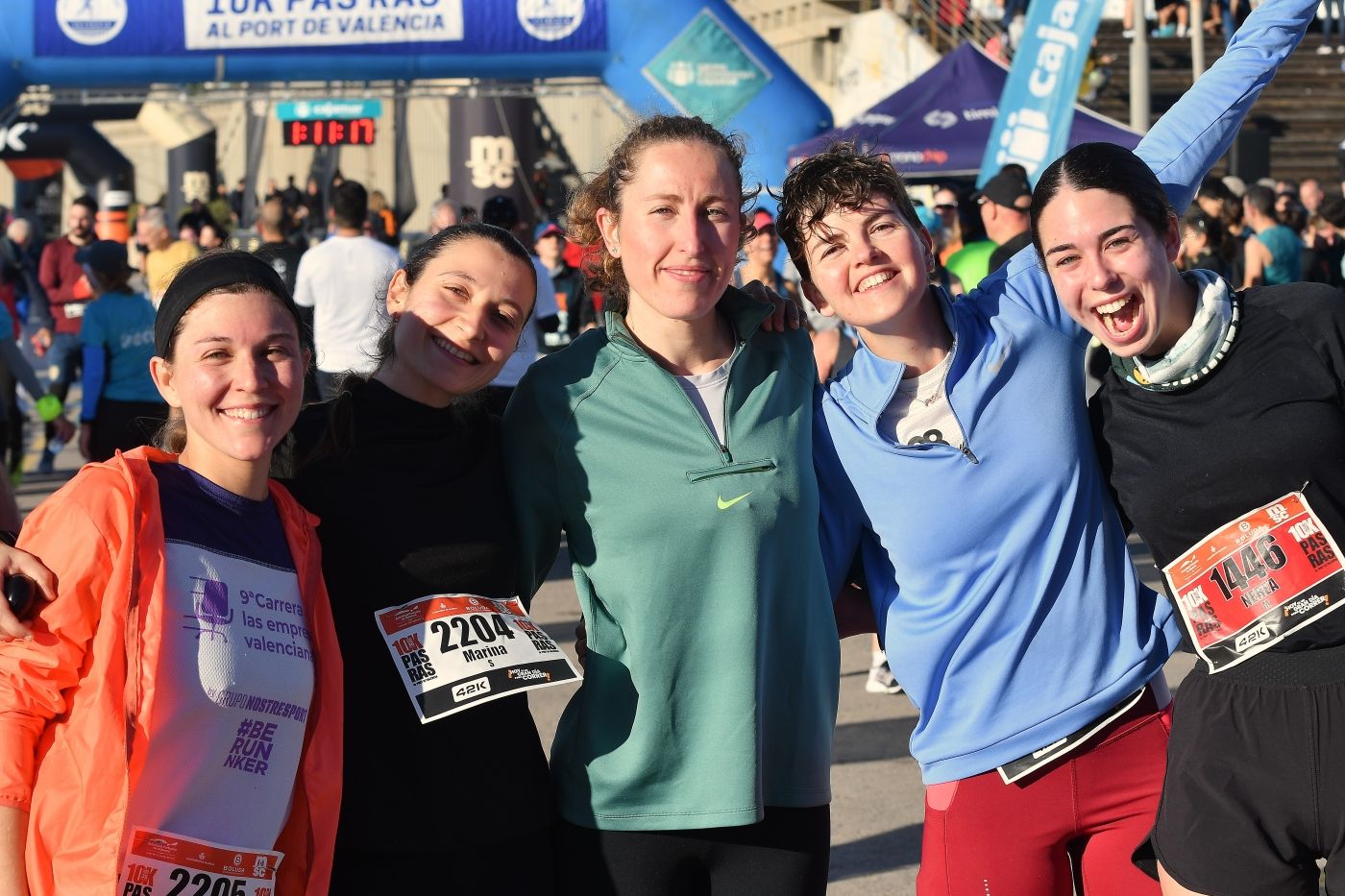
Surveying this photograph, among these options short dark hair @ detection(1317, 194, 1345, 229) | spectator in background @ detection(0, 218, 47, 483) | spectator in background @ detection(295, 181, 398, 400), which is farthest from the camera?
short dark hair @ detection(1317, 194, 1345, 229)

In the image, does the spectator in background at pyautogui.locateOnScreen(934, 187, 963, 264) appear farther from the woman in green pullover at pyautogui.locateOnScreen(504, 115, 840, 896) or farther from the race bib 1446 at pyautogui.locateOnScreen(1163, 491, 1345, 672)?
the race bib 1446 at pyautogui.locateOnScreen(1163, 491, 1345, 672)

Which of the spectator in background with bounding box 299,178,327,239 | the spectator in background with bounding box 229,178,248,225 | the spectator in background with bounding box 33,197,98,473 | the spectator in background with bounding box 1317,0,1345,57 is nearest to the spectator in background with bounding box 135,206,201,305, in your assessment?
the spectator in background with bounding box 33,197,98,473

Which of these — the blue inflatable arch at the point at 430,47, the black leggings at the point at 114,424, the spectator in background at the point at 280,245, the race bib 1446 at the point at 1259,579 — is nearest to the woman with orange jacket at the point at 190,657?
the race bib 1446 at the point at 1259,579

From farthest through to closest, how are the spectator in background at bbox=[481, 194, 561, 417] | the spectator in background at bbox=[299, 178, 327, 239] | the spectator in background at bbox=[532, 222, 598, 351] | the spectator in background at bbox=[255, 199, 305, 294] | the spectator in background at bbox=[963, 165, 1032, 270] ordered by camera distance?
the spectator in background at bbox=[299, 178, 327, 239], the spectator in background at bbox=[532, 222, 598, 351], the spectator in background at bbox=[255, 199, 305, 294], the spectator in background at bbox=[963, 165, 1032, 270], the spectator in background at bbox=[481, 194, 561, 417]

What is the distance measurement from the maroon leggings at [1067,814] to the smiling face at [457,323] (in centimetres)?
111

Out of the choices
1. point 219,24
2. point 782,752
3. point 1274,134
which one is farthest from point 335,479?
point 1274,134

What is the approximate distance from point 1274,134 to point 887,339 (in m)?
20.3

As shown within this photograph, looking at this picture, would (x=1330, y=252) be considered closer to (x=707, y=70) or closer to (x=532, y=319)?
(x=707, y=70)

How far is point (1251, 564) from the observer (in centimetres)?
228

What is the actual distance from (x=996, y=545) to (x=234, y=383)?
4.16 ft

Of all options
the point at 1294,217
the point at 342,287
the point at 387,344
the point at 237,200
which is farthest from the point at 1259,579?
the point at 237,200

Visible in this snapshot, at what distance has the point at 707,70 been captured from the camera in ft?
43.3

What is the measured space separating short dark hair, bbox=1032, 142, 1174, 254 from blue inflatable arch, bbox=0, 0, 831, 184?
421 inches

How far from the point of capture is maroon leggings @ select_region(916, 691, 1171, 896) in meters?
2.57
